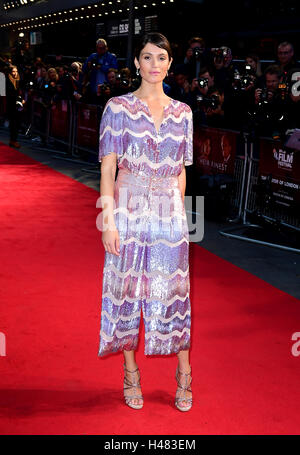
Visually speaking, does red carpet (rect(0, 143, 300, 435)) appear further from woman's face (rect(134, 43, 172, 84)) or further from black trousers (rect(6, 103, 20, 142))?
black trousers (rect(6, 103, 20, 142))

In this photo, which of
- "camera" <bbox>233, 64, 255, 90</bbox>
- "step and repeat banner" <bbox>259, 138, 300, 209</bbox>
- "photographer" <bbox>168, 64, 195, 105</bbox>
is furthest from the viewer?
"photographer" <bbox>168, 64, 195, 105</bbox>

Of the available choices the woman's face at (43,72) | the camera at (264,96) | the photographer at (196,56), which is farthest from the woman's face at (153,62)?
the woman's face at (43,72)

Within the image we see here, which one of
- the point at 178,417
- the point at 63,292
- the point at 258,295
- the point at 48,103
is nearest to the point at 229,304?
the point at 258,295

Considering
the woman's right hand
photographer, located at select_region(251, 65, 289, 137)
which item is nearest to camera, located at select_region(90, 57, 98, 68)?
photographer, located at select_region(251, 65, 289, 137)

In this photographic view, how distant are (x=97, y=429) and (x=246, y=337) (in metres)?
1.47

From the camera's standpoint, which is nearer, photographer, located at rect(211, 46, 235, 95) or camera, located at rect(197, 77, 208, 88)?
camera, located at rect(197, 77, 208, 88)

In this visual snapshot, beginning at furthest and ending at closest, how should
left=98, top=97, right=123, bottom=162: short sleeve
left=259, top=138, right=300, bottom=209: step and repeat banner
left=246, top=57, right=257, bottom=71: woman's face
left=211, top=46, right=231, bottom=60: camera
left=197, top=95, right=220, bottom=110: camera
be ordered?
left=211, top=46, right=231, bottom=60: camera, left=246, top=57, right=257, bottom=71: woman's face, left=197, top=95, right=220, bottom=110: camera, left=259, top=138, right=300, bottom=209: step and repeat banner, left=98, top=97, right=123, bottom=162: short sleeve

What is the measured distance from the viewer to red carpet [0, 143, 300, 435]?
9.14 feet

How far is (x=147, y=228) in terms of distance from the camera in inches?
106

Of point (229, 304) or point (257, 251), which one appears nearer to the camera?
point (229, 304)

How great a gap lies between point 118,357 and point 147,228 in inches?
45.4

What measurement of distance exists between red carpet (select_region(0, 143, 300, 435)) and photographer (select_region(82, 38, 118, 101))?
233 inches

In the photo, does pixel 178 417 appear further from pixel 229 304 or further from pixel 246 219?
pixel 246 219

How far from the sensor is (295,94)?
6.18 m
